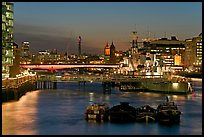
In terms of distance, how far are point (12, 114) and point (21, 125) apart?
3.25m

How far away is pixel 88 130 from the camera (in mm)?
15133

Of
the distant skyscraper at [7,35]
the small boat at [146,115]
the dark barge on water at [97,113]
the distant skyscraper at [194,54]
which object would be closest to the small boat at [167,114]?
the small boat at [146,115]

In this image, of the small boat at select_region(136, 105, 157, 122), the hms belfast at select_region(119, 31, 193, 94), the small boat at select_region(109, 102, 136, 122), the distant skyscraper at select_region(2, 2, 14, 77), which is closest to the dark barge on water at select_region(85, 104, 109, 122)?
the small boat at select_region(109, 102, 136, 122)

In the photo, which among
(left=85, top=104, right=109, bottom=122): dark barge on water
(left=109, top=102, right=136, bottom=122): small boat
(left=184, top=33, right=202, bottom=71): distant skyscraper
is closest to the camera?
(left=109, top=102, right=136, bottom=122): small boat

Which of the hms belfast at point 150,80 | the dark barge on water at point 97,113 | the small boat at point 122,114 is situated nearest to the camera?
the small boat at point 122,114

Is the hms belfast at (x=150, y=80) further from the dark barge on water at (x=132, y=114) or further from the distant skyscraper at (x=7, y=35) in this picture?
the dark barge on water at (x=132, y=114)

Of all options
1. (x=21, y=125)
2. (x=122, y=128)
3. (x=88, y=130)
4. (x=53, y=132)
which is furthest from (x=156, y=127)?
(x=21, y=125)

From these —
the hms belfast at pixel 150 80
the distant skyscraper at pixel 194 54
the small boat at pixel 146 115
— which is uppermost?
the distant skyscraper at pixel 194 54

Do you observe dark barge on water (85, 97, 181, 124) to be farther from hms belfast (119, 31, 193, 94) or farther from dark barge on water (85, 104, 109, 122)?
hms belfast (119, 31, 193, 94)

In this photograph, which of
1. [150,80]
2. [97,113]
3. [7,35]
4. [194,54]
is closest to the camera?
[97,113]

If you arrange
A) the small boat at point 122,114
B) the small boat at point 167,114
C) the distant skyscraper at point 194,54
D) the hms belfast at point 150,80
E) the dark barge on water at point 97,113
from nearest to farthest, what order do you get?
the small boat at point 167,114
the small boat at point 122,114
the dark barge on water at point 97,113
the hms belfast at point 150,80
the distant skyscraper at point 194,54

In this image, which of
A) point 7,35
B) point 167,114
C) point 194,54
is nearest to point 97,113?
point 167,114

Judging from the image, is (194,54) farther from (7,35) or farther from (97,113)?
(97,113)

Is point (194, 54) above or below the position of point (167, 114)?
above
